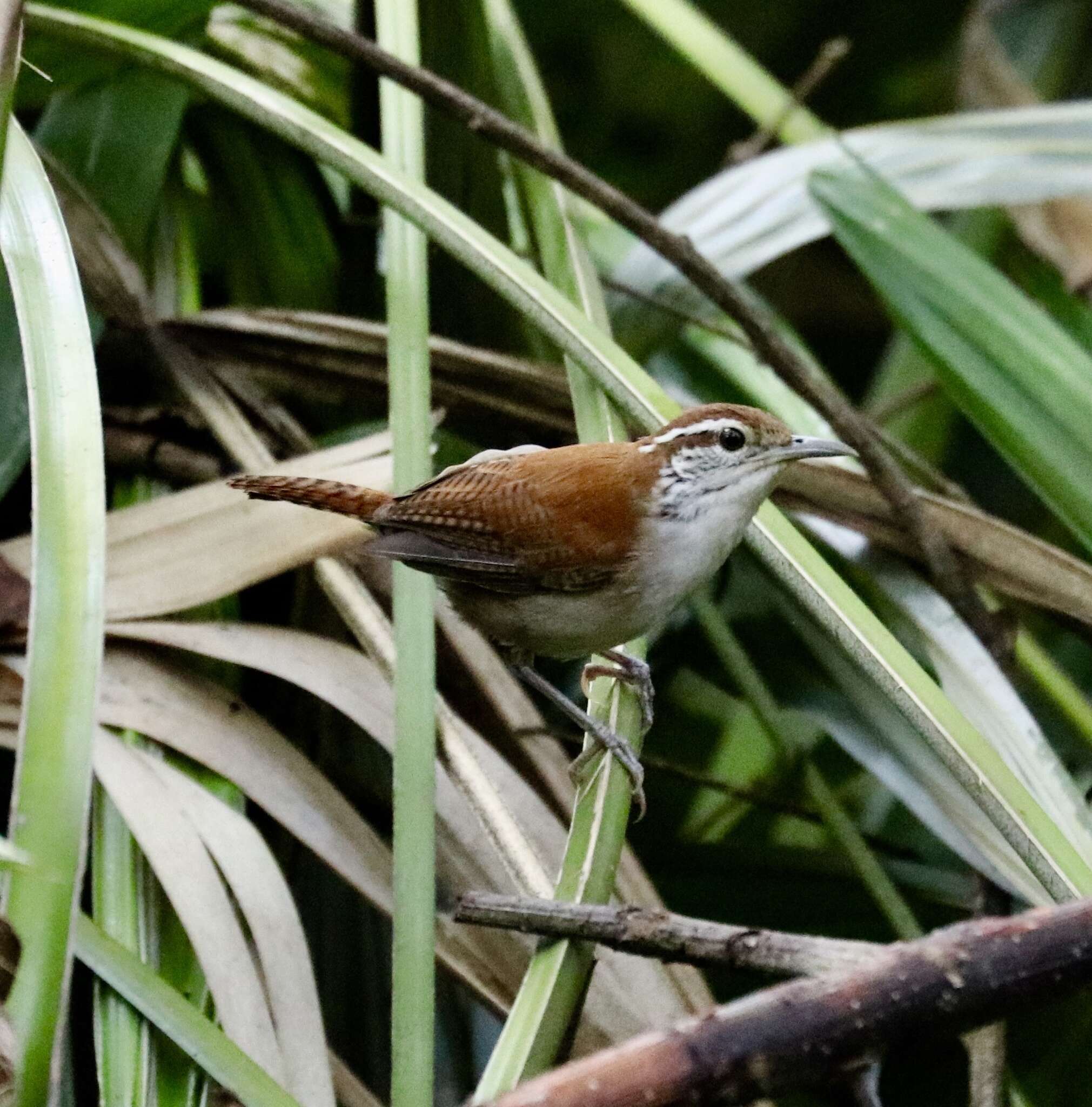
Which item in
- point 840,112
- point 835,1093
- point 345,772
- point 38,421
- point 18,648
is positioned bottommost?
point 835,1093

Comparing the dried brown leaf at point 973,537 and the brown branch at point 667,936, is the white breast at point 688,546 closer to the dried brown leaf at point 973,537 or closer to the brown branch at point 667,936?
the dried brown leaf at point 973,537

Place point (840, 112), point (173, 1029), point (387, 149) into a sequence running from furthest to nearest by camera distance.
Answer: point (840, 112)
point (387, 149)
point (173, 1029)

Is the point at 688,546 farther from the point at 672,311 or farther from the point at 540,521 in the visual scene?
the point at 672,311

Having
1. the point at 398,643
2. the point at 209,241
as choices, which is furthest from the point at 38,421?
the point at 209,241

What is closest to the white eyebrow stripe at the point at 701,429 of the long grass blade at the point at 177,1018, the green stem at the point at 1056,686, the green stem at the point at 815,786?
the green stem at the point at 815,786

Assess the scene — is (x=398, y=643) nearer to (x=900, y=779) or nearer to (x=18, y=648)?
(x=18, y=648)

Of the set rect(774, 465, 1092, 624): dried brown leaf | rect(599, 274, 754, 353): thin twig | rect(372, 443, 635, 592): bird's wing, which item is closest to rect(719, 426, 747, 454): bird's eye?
rect(372, 443, 635, 592): bird's wing
